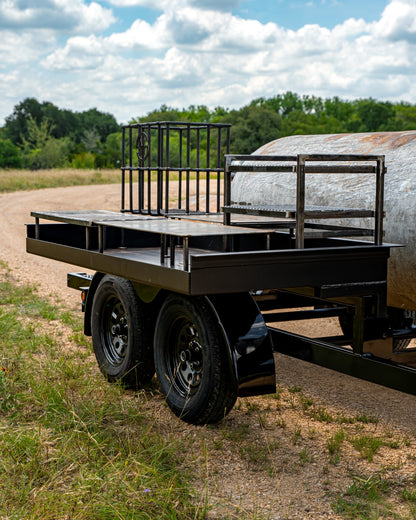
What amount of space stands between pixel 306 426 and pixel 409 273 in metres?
1.48

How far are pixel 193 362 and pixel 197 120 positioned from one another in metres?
86.3

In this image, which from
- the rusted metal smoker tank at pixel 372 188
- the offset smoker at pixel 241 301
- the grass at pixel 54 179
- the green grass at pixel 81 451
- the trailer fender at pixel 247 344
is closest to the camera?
the green grass at pixel 81 451

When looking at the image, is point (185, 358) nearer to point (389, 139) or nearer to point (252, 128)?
point (389, 139)

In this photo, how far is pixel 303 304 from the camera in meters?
6.09

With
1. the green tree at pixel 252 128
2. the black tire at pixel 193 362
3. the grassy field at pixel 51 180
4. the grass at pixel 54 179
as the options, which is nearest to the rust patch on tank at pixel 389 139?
the black tire at pixel 193 362

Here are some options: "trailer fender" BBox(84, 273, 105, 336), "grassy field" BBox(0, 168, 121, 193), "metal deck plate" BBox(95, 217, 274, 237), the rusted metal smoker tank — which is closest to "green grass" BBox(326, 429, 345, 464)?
the rusted metal smoker tank

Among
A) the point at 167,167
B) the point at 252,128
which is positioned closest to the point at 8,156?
the point at 252,128

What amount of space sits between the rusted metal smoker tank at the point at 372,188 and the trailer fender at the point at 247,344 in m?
1.52

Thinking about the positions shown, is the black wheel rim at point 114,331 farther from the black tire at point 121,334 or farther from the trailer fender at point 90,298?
the trailer fender at point 90,298

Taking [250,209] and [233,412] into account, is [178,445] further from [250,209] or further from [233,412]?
[250,209]

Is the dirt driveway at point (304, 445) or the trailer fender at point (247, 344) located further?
the trailer fender at point (247, 344)

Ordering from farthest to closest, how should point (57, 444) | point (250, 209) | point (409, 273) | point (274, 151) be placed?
point (274, 151) → point (409, 273) → point (250, 209) → point (57, 444)

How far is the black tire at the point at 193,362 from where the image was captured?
16.2ft

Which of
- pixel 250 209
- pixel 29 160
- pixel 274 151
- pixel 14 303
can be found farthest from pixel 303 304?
pixel 29 160
